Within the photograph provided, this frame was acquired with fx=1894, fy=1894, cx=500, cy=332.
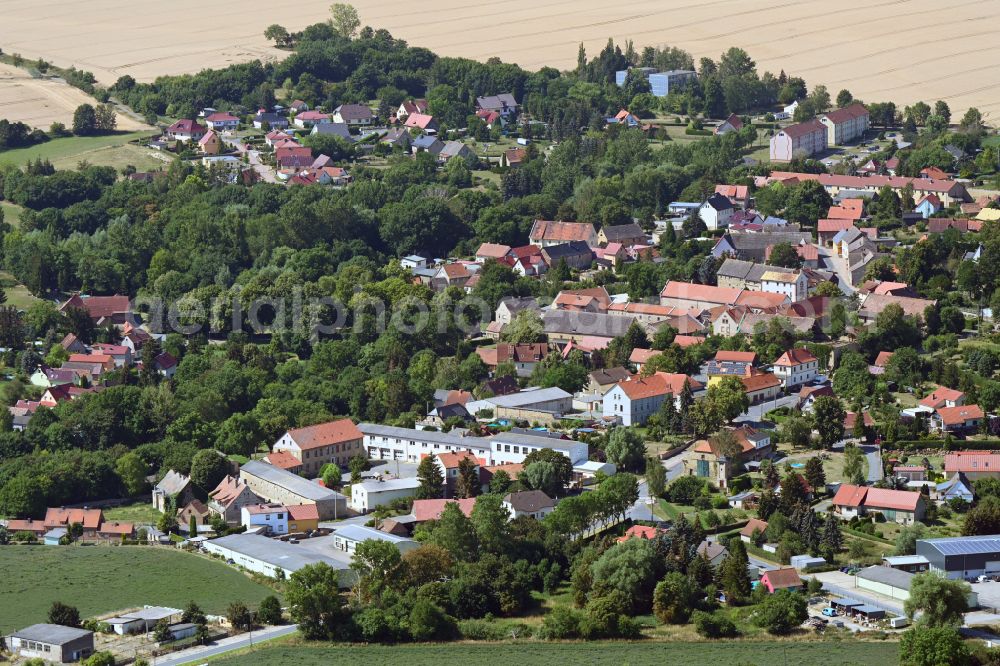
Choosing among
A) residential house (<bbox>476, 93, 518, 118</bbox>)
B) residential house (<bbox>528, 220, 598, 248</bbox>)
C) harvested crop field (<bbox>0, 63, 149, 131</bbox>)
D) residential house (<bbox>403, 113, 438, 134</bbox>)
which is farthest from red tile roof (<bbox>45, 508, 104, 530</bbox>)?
residential house (<bbox>476, 93, 518, 118</bbox>)

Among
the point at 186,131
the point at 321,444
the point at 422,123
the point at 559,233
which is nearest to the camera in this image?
the point at 321,444

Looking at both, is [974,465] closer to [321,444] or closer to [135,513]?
[321,444]

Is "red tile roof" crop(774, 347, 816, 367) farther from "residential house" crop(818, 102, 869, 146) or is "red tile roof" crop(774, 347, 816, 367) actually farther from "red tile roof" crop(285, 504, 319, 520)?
"residential house" crop(818, 102, 869, 146)

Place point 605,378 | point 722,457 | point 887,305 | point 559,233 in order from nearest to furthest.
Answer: point 722,457, point 605,378, point 887,305, point 559,233

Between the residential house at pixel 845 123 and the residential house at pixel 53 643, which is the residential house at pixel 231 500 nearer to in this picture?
the residential house at pixel 53 643

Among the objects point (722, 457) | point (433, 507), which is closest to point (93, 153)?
point (433, 507)

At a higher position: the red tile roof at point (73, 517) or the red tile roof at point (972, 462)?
the red tile roof at point (972, 462)

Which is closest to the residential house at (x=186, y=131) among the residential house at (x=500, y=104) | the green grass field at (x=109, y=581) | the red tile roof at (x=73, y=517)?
the residential house at (x=500, y=104)
